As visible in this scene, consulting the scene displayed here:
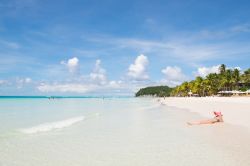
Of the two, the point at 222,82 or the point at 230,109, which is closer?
the point at 230,109

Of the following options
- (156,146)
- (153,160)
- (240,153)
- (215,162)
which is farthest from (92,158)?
(240,153)

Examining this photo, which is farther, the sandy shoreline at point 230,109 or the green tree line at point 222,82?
the green tree line at point 222,82

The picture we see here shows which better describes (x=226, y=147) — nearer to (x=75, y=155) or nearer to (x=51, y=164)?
(x=75, y=155)

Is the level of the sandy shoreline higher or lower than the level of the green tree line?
lower

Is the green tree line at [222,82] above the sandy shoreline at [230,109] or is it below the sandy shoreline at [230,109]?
above

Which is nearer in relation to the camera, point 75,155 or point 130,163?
point 130,163

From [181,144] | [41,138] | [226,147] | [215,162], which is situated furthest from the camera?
[41,138]

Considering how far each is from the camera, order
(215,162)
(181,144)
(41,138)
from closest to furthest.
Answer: (215,162), (181,144), (41,138)

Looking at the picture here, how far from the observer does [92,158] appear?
8.77m

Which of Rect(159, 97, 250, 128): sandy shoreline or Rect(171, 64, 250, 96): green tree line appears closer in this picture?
Rect(159, 97, 250, 128): sandy shoreline

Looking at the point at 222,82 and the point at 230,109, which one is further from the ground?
the point at 222,82

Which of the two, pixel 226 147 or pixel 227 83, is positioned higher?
pixel 227 83

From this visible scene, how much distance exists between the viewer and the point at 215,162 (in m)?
7.95

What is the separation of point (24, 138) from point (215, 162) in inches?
335
